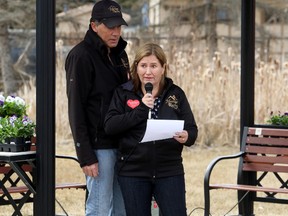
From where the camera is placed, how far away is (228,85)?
14609 millimetres

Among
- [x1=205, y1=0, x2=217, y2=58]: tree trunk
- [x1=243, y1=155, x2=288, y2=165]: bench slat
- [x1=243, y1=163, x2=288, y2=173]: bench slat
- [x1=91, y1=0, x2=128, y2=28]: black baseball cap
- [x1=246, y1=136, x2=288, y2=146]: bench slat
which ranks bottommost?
[x1=243, y1=163, x2=288, y2=173]: bench slat

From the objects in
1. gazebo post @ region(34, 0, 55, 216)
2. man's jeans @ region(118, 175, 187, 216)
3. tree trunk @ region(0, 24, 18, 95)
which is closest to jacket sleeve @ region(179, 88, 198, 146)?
man's jeans @ region(118, 175, 187, 216)

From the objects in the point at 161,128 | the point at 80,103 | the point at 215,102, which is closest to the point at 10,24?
the point at 215,102

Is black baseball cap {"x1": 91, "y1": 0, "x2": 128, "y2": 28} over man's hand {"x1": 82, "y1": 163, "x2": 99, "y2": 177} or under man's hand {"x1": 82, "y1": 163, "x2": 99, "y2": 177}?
over

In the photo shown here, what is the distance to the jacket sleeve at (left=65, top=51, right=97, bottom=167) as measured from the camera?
6.04 m

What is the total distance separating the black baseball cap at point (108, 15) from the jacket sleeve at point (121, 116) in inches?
17.7

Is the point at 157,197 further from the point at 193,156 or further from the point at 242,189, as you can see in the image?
the point at 193,156

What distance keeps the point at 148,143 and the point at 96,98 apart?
0.50m

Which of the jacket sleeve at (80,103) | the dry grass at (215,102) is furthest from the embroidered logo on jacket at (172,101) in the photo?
the dry grass at (215,102)

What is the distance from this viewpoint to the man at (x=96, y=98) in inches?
238

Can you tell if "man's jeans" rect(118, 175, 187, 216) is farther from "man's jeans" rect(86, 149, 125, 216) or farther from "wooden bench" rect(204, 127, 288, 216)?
"wooden bench" rect(204, 127, 288, 216)

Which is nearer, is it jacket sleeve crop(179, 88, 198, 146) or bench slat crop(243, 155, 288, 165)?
jacket sleeve crop(179, 88, 198, 146)

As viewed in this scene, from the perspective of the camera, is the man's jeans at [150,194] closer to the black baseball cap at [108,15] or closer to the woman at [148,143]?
the woman at [148,143]

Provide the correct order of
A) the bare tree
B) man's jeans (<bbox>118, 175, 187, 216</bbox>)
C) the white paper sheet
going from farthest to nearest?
the bare tree → man's jeans (<bbox>118, 175, 187, 216</bbox>) → the white paper sheet
